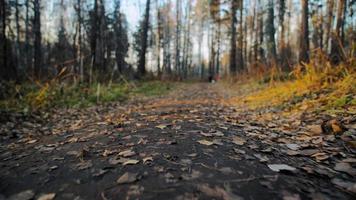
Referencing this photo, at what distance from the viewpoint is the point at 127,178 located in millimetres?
1680

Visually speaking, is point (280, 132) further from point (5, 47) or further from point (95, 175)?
point (5, 47)

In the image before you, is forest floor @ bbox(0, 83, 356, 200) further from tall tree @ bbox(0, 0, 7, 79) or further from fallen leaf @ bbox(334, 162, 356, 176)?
tall tree @ bbox(0, 0, 7, 79)

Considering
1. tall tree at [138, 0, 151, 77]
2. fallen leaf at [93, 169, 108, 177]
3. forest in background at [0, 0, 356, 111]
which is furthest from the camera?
tall tree at [138, 0, 151, 77]

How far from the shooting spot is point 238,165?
1823mm

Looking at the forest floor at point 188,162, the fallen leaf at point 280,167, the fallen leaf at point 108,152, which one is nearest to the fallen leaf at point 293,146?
the forest floor at point 188,162

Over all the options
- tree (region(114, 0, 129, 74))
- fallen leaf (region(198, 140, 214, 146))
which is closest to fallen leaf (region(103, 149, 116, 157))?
fallen leaf (region(198, 140, 214, 146))

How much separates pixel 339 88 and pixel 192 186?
136 inches

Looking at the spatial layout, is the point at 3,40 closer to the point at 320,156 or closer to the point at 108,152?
the point at 108,152

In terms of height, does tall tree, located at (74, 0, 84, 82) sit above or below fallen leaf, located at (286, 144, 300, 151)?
above

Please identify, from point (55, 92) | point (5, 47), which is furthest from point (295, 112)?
point (5, 47)

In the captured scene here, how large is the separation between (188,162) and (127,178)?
0.47 m

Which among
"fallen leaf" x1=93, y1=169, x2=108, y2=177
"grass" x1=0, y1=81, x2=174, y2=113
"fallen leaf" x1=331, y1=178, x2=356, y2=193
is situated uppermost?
"grass" x1=0, y1=81, x2=174, y2=113

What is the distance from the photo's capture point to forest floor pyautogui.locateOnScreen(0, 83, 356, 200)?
59.4 inches

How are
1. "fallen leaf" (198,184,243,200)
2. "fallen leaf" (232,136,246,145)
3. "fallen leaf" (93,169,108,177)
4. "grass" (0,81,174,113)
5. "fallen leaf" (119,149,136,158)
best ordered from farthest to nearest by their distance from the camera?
"grass" (0,81,174,113), "fallen leaf" (232,136,246,145), "fallen leaf" (119,149,136,158), "fallen leaf" (93,169,108,177), "fallen leaf" (198,184,243,200)
